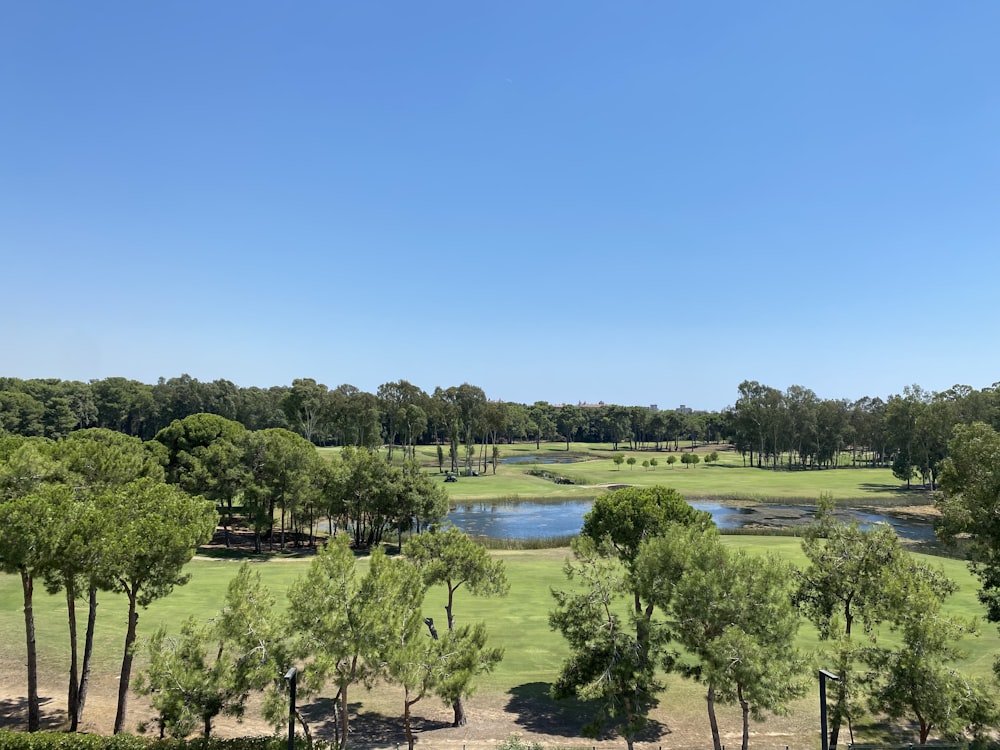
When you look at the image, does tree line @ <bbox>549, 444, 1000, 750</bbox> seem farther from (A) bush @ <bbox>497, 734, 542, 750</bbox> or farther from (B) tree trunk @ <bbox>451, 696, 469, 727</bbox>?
(B) tree trunk @ <bbox>451, 696, 469, 727</bbox>

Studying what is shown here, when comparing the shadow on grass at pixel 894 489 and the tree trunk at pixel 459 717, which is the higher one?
the tree trunk at pixel 459 717

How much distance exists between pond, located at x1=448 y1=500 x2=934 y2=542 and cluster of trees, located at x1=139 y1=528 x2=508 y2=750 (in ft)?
158

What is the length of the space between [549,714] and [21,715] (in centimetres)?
1987

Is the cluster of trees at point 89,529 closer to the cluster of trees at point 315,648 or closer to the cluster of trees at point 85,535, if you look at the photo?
the cluster of trees at point 85,535

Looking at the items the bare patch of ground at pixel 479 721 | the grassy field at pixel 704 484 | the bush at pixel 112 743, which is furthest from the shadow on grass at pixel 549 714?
the grassy field at pixel 704 484

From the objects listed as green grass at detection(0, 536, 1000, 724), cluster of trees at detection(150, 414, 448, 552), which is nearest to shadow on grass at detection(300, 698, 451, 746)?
green grass at detection(0, 536, 1000, 724)

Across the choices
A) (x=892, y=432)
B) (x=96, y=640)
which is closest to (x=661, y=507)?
(x=96, y=640)

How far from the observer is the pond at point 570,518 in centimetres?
6975

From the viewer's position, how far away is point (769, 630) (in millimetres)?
18219

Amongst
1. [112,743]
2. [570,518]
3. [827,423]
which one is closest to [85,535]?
[112,743]

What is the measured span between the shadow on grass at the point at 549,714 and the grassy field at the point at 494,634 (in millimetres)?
72

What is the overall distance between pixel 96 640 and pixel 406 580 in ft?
67.6

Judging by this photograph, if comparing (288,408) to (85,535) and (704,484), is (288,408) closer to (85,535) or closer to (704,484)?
(704,484)

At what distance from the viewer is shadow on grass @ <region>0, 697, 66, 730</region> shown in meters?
21.2
